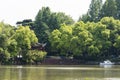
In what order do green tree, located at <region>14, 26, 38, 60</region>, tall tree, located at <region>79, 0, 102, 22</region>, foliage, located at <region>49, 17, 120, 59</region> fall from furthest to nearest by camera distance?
tall tree, located at <region>79, 0, 102, 22</region> < foliage, located at <region>49, 17, 120, 59</region> < green tree, located at <region>14, 26, 38, 60</region>

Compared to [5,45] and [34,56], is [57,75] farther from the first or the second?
[34,56]

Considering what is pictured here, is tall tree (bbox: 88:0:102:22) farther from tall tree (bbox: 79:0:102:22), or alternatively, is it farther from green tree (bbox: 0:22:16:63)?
green tree (bbox: 0:22:16:63)

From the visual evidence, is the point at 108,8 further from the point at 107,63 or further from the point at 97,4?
the point at 107,63

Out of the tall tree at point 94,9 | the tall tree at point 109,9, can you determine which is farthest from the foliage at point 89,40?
the tall tree at point 94,9

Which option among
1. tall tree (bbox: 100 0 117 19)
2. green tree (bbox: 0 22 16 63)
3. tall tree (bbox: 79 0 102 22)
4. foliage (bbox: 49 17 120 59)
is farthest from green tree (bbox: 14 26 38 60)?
tall tree (bbox: 100 0 117 19)

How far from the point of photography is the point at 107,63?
Result: 83.6 metres

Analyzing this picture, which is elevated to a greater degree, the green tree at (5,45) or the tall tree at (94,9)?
the tall tree at (94,9)

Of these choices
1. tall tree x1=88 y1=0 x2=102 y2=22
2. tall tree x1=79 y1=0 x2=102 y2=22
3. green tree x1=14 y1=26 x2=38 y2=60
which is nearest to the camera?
green tree x1=14 y1=26 x2=38 y2=60

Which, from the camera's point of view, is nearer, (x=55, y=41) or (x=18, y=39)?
(x=18, y=39)

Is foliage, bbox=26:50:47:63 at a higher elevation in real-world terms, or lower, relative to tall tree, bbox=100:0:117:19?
lower

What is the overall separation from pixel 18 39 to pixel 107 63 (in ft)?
58.0

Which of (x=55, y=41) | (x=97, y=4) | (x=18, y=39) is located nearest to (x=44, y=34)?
(x=55, y=41)

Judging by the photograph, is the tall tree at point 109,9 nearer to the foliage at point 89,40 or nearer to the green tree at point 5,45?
the foliage at point 89,40

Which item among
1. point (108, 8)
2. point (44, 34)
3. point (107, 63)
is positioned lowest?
point (107, 63)
